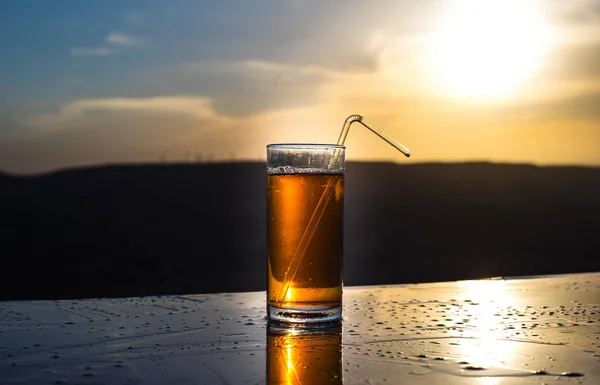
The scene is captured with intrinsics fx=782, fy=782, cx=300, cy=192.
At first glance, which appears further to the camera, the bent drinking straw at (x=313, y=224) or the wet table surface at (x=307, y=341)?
the bent drinking straw at (x=313, y=224)

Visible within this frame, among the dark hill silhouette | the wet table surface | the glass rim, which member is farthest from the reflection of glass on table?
the dark hill silhouette

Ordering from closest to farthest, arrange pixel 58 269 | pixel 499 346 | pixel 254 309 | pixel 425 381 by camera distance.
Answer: pixel 425 381, pixel 499 346, pixel 254 309, pixel 58 269

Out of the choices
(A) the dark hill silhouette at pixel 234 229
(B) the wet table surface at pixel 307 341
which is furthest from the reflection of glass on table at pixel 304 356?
(A) the dark hill silhouette at pixel 234 229

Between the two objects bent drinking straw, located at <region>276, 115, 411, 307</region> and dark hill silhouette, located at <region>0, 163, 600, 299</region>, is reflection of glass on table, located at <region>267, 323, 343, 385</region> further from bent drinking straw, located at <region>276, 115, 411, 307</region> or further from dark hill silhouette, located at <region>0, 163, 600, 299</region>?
dark hill silhouette, located at <region>0, 163, 600, 299</region>

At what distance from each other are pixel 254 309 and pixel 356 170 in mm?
7105

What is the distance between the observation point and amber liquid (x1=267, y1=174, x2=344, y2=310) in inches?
56.0

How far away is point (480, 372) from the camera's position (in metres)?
1.04

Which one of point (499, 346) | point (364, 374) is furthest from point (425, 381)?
point (499, 346)

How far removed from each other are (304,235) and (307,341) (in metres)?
0.26

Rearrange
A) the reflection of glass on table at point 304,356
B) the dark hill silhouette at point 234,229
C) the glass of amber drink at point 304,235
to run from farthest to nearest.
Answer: the dark hill silhouette at point 234,229, the glass of amber drink at point 304,235, the reflection of glass on table at point 304,356

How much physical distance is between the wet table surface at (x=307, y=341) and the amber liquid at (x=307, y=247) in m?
0.07

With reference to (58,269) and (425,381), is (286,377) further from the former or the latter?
(58,269)

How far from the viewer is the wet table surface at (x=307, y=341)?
1.03m

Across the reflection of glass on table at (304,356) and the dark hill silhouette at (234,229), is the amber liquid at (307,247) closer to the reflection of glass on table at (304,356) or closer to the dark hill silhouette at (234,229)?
the reflection of glass on table at (304,356)
